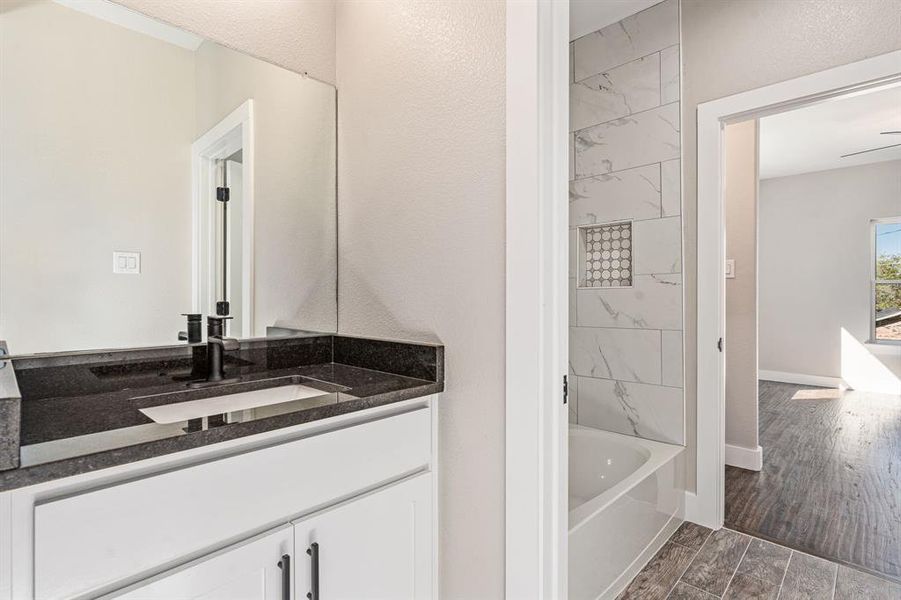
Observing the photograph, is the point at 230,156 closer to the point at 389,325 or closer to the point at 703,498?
the point at 389,325

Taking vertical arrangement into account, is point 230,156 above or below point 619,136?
below

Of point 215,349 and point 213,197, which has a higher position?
point 213,197

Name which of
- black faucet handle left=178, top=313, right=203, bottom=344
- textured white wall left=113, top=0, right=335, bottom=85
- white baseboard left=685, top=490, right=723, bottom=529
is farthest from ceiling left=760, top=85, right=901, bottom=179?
black faucet handle left=178, top=313, right=203, bottom=344

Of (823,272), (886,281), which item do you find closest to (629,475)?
(823,272)

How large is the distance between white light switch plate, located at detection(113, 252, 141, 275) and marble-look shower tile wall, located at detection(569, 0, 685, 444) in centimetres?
210

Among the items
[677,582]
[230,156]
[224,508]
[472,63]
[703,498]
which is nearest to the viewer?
[224,508]

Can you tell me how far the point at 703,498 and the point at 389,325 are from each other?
6.15 feet

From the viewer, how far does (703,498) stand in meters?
2.29

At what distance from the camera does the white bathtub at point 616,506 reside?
1.59 metres

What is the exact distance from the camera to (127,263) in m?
1.27

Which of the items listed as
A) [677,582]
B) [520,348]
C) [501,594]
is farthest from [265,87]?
[677,582]

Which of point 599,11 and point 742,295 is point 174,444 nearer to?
point 599,11

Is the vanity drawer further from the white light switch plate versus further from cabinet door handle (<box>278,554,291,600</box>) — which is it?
the white light switch plate

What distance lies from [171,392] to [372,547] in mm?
641
